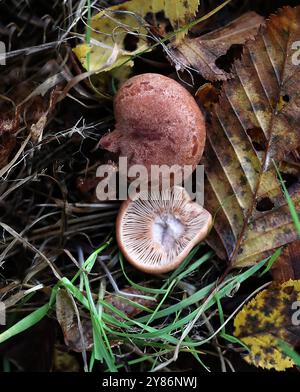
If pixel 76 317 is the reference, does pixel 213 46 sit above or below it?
above

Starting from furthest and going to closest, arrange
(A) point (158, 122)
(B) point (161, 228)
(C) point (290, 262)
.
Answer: (B) point (161, 228)
(C) point (290, 262)
(A) point (158, 122)

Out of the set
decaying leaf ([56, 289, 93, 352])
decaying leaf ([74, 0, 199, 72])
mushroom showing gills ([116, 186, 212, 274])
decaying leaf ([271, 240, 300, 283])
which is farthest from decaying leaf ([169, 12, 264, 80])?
decaying leaf ([56, 289, 93, 352])

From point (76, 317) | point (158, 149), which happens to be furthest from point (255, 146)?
point (76, 317)

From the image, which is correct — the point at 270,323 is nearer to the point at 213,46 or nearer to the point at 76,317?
the point at 76,317

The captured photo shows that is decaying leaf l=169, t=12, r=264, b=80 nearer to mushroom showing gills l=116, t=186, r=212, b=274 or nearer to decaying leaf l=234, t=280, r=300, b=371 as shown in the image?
mushroom showing gills l=116, t=186, r=212, b=274

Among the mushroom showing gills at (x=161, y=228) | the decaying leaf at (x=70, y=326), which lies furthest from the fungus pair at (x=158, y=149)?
the decaying leaf at (x=70, y=326)

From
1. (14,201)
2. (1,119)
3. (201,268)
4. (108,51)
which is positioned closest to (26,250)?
(14,201)

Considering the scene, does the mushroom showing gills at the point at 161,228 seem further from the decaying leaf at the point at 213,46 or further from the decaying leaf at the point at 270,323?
the decaying leaf at the point at 213,46
